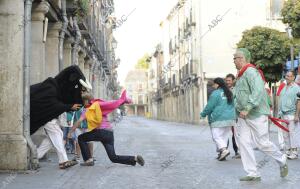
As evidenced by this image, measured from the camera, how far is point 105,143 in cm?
1170

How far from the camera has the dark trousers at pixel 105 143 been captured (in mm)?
11469

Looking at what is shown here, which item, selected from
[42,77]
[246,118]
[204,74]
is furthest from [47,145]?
[204,74]

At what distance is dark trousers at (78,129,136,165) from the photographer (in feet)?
37.6

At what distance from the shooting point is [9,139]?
10.4 metres

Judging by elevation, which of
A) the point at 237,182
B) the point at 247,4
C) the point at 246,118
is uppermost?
the point at 247,4

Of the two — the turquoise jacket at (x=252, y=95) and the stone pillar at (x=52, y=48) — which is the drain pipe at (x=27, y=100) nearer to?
the turquoise jacket at (x=252, y=95)

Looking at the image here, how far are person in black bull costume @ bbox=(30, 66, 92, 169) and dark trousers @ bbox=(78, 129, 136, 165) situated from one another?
54 centimetres

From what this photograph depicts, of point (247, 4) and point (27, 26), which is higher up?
point (247, 4)

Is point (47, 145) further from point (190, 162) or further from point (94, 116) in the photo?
point (190, 162)

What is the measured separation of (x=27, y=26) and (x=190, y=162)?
3.99 meters

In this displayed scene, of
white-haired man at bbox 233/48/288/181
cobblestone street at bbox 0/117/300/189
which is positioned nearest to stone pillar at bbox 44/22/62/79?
cobblestone street at bbox 0/117/300/189

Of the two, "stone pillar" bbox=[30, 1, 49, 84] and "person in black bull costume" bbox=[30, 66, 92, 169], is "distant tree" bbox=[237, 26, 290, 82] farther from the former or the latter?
"person in black bull costume" bbox=[30, 66, 92, 169]

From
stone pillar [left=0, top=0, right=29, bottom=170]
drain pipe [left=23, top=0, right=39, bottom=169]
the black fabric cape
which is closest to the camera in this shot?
stone pillar [left=0, top=0, right=29, bottom=170]

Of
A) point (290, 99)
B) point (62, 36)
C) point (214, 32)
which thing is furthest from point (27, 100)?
point (214, 32)
